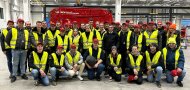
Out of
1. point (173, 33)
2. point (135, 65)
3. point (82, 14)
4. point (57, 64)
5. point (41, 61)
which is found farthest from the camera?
point (82, 14)

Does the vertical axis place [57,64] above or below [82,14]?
below

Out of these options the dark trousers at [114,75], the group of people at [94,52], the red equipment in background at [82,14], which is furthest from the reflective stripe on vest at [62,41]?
the red equipment in background at [82,14]

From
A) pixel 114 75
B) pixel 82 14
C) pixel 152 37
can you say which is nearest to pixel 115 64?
pixel 114 75

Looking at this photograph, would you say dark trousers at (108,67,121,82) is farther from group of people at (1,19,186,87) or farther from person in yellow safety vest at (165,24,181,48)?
person in yellow safety vest at (165,24,181,48)

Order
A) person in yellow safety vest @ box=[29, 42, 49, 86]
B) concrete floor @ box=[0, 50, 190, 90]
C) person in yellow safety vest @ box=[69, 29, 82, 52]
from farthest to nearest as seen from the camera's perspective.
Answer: person in yellow safety vest @ box=[69, 29, 82, 52] → person in yellow safety vest @ box=[29, 42, 49, 86] → concrete floor @ box=[0, 50, 190, 90]

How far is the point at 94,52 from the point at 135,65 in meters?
1.21

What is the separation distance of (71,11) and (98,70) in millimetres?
4677

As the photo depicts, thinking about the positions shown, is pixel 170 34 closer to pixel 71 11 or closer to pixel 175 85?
pixel 175 85

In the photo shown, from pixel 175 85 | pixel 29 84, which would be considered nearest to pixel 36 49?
pixel 29 84

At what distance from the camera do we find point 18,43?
7320 mm

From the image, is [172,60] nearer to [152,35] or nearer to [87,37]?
[152,35]

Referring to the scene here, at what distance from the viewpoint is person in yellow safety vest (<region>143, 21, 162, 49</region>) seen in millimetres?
7832

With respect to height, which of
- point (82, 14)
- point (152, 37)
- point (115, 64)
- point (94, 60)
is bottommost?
point (115, 64)

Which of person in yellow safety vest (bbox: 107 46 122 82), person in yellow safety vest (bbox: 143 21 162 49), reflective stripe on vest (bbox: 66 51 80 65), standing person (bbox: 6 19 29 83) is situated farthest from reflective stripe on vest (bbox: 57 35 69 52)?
person in yellow safety vest (bbox: 143 21 162 49)
